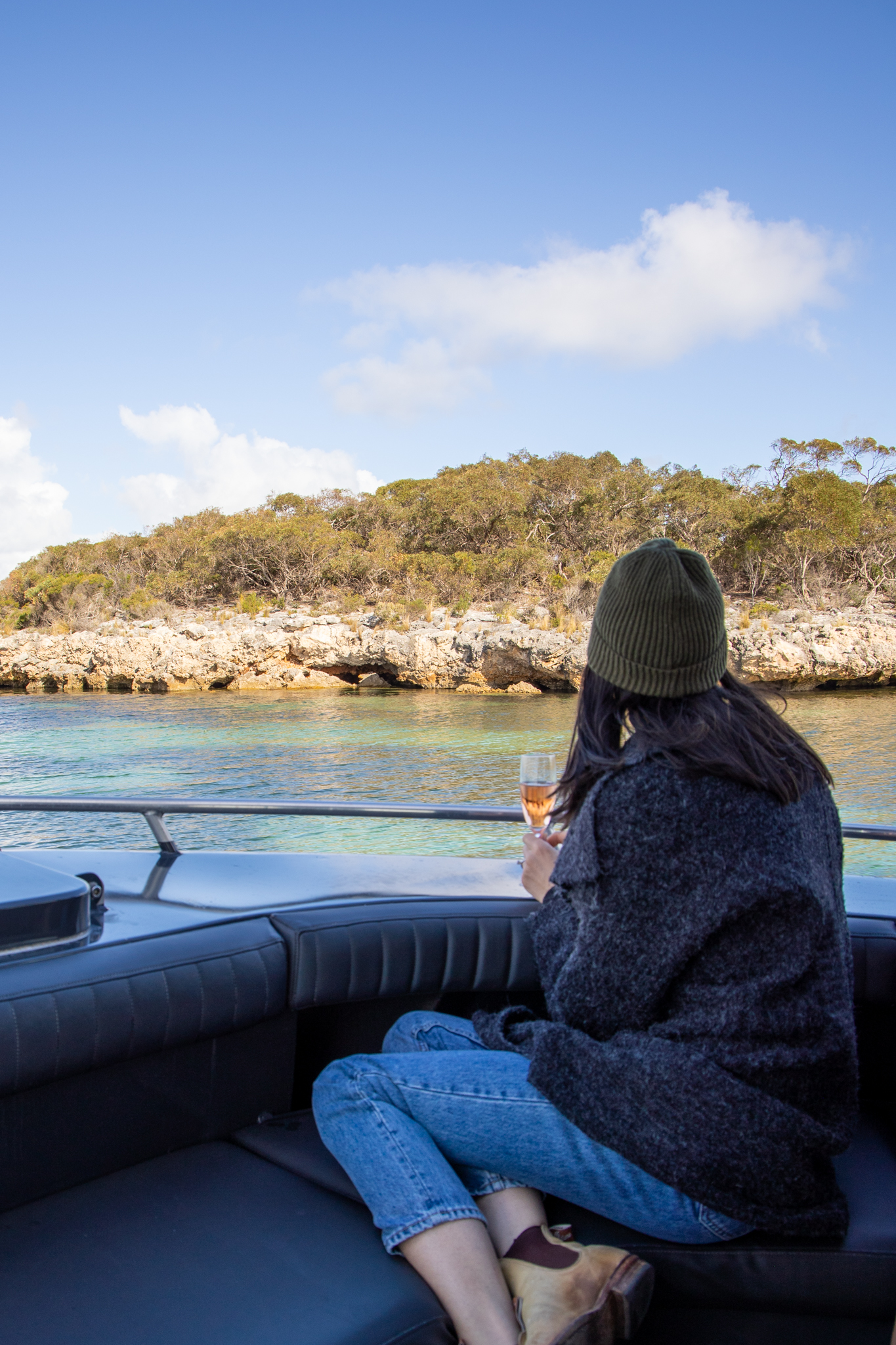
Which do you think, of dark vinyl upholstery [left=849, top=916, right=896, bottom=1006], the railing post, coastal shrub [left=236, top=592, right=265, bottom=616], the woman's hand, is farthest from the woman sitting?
coastal shrub [left=236, top=592, right=265, bottom=616]

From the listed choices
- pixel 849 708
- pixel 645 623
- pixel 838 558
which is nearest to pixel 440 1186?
pixel 645 623

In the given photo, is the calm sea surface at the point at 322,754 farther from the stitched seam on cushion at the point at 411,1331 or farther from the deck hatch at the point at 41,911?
the stitched seam on cushion at the point at 411,1331

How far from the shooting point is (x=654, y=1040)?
0.93 m

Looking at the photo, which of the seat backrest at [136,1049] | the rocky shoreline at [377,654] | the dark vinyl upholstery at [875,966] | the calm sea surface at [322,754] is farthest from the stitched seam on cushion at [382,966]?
the rocky shoreline at [377,654]

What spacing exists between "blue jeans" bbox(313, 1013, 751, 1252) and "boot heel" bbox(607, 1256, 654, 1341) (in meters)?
0.04

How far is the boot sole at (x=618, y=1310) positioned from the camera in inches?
35.5

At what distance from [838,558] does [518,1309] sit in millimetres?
26218

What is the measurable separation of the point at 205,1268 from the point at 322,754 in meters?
12.5

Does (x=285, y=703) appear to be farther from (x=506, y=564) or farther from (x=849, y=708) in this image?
(x=849, y=708)

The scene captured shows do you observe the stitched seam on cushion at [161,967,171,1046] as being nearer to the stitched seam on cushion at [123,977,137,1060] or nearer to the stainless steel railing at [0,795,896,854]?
the stitched seam on cushion at [123,977,137,1060]

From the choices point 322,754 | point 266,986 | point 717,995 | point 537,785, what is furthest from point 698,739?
point 322,754

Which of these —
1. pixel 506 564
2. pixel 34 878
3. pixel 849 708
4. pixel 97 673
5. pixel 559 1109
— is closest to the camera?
pixel 559 1109

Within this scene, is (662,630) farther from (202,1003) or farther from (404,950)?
(202,1003)

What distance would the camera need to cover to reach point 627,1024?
98 cm
